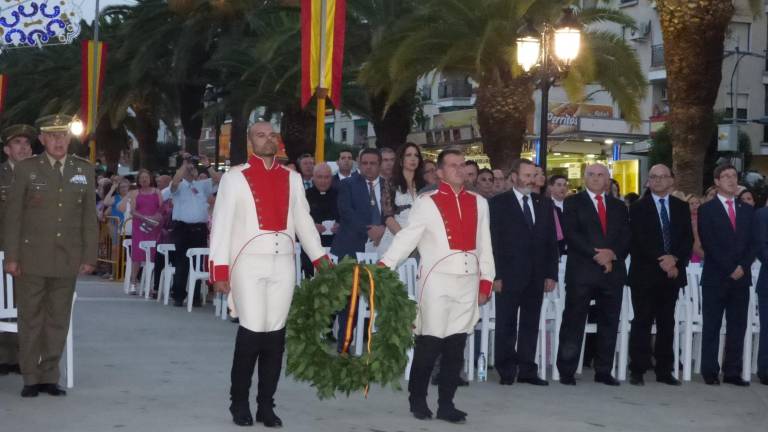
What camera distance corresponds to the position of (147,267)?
17859mm

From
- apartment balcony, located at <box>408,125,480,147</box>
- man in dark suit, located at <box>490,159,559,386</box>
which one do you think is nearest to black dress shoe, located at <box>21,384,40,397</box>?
man in dark suit, located at <box>490,159,559,386</box>

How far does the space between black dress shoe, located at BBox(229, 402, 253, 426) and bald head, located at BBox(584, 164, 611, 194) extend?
13.7 ft

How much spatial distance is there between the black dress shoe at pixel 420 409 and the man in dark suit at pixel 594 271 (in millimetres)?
2489

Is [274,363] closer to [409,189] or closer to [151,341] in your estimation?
[409,189]

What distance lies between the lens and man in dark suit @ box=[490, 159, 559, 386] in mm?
10477

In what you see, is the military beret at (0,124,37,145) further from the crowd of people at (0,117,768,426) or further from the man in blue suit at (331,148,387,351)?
the man in blue suit at (331,148,387,351)

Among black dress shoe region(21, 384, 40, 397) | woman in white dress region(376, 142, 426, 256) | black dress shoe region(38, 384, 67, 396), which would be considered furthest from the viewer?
woman in white dress region(376, 142, 426, 256)

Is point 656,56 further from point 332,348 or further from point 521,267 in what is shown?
point 332,348

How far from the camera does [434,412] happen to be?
8789 millimetres

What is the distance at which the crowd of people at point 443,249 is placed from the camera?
7887 mm

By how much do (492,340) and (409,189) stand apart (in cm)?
161

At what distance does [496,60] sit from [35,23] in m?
13.3

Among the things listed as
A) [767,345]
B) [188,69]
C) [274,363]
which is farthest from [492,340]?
[188,69]

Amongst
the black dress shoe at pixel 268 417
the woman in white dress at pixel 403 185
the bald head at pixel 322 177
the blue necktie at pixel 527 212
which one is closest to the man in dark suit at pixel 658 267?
the blue necktie at pixel 527 212
